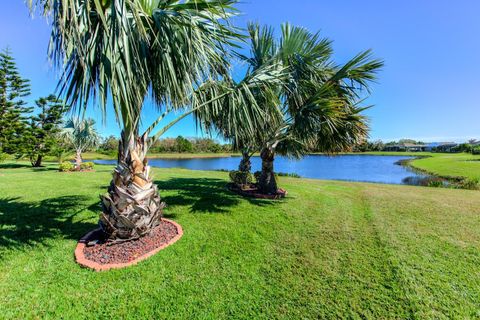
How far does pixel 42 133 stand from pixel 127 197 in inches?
764

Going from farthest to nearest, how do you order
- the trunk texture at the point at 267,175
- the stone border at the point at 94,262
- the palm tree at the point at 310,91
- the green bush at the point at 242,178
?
the green bush at the point at 242,178 → the trunk texture at the point at 267,175 → the palm tree at the point at 310,91 → the stone border at the point at 94,262

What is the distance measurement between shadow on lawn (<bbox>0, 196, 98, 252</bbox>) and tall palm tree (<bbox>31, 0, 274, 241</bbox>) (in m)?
1.38

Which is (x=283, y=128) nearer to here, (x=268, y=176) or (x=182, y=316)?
(x=268, y=176)

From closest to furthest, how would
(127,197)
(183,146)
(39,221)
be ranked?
(127,197) → (39,221) → (183,146)

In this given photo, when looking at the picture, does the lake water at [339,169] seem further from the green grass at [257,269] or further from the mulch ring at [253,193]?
the green grass at [257,269]

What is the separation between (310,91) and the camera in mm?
5617

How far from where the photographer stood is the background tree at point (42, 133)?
15.5 meters

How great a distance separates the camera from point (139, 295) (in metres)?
2.31

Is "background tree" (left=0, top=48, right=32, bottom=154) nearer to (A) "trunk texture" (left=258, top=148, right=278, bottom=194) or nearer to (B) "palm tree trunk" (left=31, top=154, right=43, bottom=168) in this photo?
(B) "palm tree trunk" (left=31, top=154, right=43, bottom=168)

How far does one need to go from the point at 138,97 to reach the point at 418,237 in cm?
539

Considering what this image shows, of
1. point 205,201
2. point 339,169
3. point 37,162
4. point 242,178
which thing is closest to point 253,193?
point 242,178

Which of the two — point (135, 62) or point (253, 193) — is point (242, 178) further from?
point (135, 62)

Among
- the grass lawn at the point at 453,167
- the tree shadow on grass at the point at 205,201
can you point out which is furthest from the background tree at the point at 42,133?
the grass lawn at the point at 453,167

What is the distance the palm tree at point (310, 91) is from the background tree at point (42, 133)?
55.8 feet
